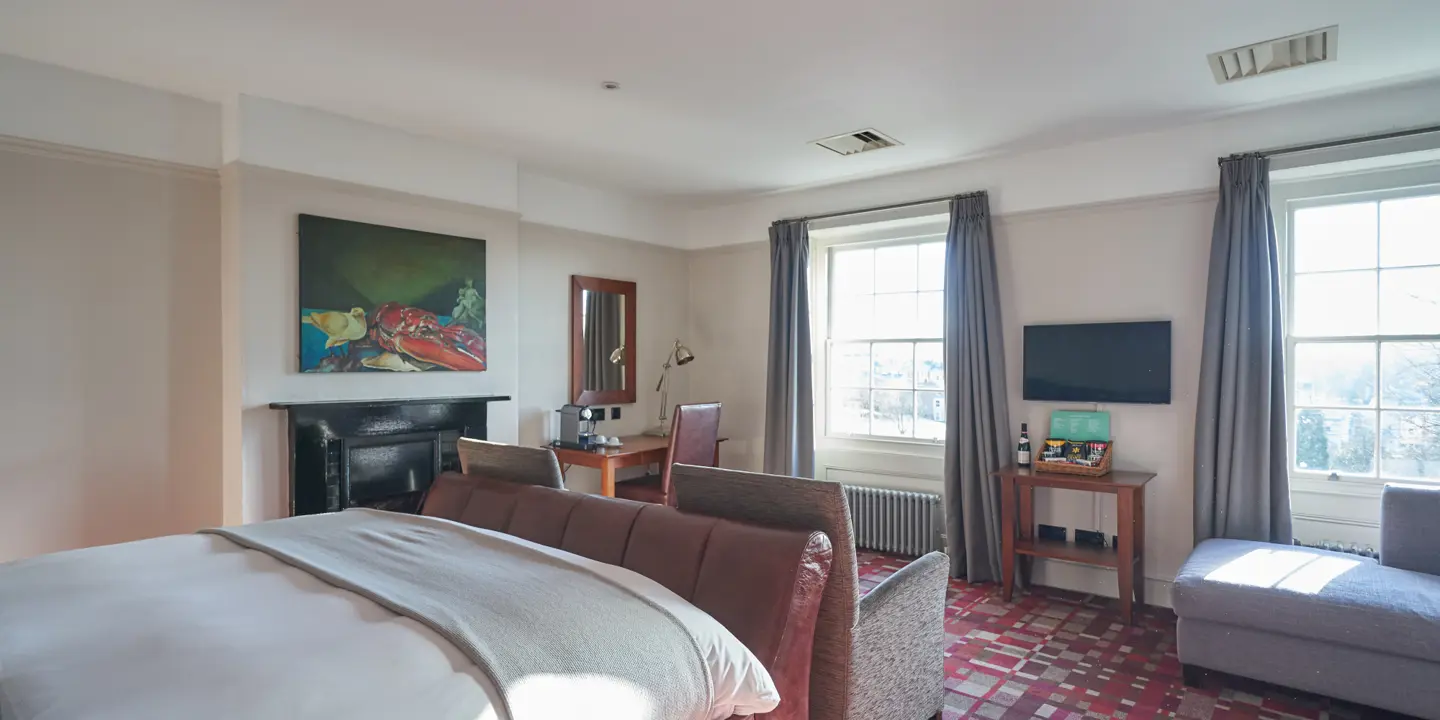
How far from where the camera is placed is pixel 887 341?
194 inches

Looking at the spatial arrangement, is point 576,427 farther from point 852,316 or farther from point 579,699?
point 579,699

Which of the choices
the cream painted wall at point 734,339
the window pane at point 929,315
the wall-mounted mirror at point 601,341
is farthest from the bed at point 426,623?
the cream painted wall at point 734,339

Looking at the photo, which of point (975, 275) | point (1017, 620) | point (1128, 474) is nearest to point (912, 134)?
point (975, 275)

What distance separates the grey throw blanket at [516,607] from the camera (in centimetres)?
139

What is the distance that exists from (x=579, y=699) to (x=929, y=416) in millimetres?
3794

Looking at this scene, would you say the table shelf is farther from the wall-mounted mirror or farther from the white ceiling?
the wall-mounted mirror

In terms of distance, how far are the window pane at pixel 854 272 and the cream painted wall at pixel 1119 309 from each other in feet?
3.10

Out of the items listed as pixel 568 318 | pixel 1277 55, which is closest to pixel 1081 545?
pixel 1277 55

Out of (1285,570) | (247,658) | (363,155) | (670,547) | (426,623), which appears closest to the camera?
(247,658)

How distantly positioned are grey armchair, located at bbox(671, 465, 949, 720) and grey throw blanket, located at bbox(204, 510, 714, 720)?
0.46 m

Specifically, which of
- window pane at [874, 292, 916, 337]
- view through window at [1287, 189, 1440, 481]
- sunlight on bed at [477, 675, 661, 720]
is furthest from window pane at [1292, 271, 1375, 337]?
sunlight on bed at [477, 675, 661, 720]

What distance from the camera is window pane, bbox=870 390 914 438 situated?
15.9ft

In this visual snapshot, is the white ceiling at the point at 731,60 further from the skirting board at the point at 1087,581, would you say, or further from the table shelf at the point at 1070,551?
the skirting board at the point at 1087,581

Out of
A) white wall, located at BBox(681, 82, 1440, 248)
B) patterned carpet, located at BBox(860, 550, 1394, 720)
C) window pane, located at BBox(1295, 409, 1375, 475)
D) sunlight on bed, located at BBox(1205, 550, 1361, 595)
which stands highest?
white wall, located at BBox(681, 82, 1440, 248)
